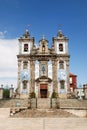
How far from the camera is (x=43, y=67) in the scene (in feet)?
119

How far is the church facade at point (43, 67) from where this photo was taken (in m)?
35.7

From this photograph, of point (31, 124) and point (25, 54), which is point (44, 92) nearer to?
point (25, 54)

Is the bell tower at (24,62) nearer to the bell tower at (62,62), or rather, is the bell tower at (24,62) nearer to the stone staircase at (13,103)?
the bell tower at (62,62)

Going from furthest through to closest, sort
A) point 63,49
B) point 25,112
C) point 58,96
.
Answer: point 63,49, point 58,96, point 25,112

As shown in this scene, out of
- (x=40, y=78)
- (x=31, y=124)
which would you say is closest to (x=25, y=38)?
(x=40, y=78)

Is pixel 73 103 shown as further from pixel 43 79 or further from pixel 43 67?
pixel 43 67

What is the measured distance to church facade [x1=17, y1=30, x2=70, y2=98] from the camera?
35656 mm

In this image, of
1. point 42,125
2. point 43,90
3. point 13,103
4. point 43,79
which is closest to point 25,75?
point 43,79

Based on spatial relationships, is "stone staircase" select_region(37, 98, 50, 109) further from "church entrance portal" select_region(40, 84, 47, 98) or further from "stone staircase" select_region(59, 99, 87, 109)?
"church entrance portal" select_region(40, 84, 47, 98)

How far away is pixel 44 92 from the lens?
35781 millimetres

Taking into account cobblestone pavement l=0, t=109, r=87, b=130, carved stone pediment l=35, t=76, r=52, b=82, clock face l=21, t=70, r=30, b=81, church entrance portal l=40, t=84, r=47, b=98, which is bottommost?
cobblestone pavement l=0, t=109, r=87, b=130

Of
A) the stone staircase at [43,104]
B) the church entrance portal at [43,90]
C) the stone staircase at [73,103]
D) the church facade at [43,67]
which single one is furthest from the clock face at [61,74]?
the stone staircase at [43,104]

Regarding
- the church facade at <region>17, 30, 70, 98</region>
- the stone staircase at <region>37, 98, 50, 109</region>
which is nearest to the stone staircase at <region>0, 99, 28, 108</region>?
the stone staircase at <region>37, 98, 50, 109</region>

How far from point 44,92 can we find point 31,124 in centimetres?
2208
